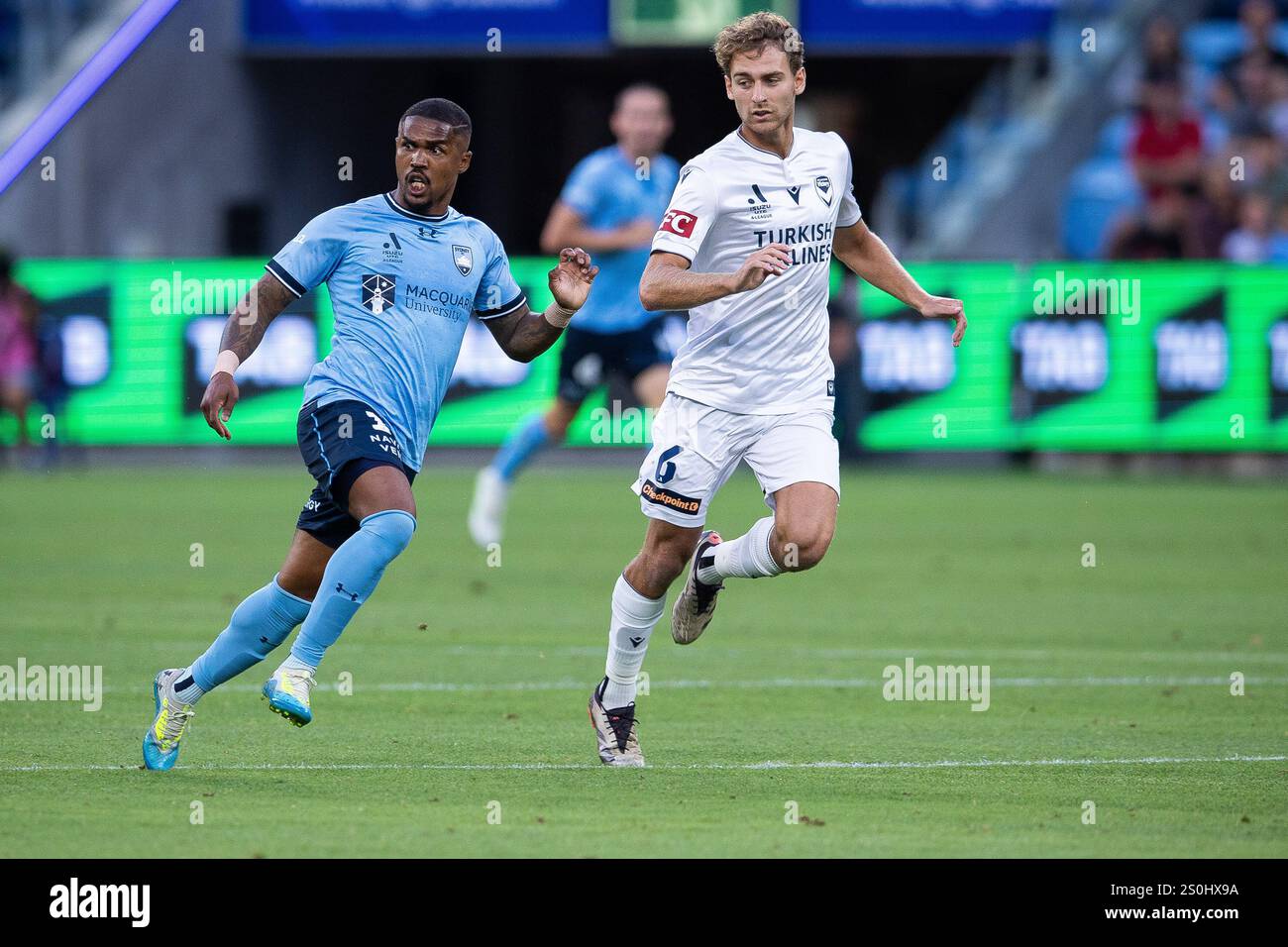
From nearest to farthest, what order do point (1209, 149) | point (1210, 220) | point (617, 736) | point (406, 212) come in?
1. point (406, 212)
2. point (617, 736)
3. point (1210, 220)
4. point (1209, 149)

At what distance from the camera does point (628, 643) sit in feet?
25.0

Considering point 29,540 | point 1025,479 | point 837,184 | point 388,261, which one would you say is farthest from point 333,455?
point 1025,479

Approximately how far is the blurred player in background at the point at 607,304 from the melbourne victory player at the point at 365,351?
6.47m

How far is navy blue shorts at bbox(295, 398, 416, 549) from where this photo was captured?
710 centimetres

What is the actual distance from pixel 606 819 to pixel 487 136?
26.8 m

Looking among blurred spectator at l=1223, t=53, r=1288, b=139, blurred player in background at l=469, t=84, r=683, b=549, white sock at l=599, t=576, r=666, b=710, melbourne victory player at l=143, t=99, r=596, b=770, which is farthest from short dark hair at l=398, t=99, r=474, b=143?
blurred spectator at l=1223, t=53, r=1288, b=139

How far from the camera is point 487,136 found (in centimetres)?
3250

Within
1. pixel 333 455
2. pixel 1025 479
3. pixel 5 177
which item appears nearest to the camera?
pixel 333 455

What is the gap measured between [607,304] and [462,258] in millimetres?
6723

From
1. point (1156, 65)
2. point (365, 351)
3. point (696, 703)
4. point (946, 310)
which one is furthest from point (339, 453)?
point (1156, 65)

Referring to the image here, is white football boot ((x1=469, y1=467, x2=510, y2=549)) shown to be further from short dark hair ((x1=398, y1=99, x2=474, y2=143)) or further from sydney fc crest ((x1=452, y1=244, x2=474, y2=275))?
short dark hair ((x1=398, y1=99, x2=474, y2=143))

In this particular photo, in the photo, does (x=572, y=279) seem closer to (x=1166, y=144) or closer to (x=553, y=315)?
(x=553, y=315)

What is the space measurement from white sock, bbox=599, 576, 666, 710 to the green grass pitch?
0.27 meters
